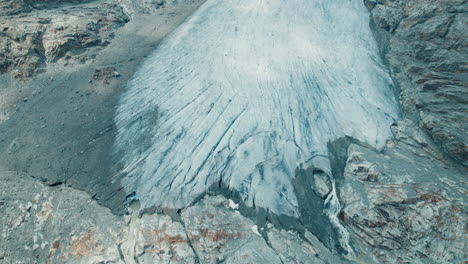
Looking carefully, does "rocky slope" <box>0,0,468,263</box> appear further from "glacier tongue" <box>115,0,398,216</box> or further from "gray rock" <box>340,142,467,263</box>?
"glacier tongue" <box>115,0,398,216</box>

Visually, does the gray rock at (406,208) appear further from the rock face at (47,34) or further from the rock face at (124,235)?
the rock face at (47,34)

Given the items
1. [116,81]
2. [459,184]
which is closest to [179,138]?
[116,81]

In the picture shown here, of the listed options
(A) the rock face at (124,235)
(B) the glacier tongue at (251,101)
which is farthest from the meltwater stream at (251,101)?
(A) the rock face at (124,235)

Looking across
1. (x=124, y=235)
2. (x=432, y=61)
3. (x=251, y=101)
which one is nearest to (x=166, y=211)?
(x=124, y=235)

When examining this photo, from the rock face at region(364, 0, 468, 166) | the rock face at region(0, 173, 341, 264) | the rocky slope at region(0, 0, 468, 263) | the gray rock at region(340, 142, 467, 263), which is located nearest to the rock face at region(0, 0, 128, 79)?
the rocky slope at region(0, 0, 468, 263)

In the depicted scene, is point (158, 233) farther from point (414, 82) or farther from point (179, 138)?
point (414, 82)

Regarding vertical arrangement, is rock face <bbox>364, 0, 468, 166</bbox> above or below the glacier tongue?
above
